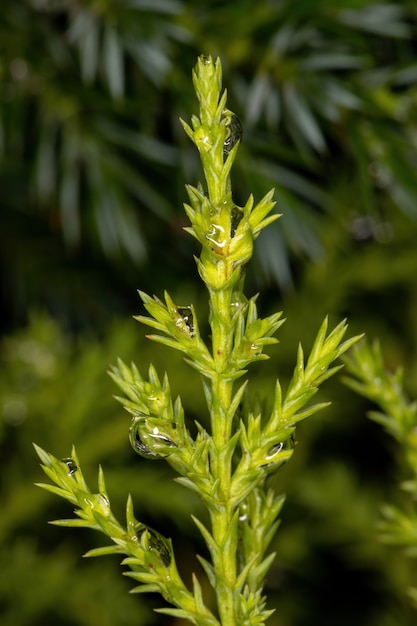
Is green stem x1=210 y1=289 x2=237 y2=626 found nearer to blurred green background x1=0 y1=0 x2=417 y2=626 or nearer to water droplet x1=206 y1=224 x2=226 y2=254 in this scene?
water droplet x1=206 y1=224 x2=226 y2=254

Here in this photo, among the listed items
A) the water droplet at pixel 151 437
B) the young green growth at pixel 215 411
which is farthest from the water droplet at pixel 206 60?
the water droplet at pixel 151 437

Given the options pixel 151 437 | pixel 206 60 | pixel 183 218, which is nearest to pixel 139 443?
pixel 151 437

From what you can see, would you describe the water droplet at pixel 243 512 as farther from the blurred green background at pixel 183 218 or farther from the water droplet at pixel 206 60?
the blurred green background at pixel 183 218

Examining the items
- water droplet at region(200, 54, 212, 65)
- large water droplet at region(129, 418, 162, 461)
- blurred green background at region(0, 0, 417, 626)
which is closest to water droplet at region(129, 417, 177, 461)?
large water droplet at region(129, 418, 162, 461)

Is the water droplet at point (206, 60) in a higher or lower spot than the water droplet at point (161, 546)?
higher

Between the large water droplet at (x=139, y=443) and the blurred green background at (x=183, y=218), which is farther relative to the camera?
the blurred green background at (x=183, y=218)

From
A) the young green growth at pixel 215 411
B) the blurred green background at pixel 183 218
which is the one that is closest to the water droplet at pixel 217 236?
the young green growth at pixel 215 411
